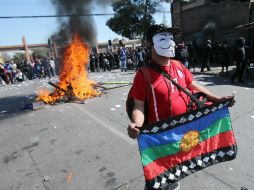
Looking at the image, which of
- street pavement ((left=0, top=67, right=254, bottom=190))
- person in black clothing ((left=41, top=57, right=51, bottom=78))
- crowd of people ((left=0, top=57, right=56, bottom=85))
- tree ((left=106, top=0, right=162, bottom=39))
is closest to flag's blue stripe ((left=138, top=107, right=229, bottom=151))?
street pavement ((left=0, top=67, right=254, bottom=190))

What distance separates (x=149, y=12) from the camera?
33.8 m

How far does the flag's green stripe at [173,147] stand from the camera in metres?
2.40

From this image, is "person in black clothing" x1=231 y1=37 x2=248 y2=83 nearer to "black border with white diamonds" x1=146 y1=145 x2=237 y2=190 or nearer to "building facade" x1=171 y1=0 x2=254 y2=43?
"black border with white diamonds" x1=146 y1=145 x2=237 y2=190

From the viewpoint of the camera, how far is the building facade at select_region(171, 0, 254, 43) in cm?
2153

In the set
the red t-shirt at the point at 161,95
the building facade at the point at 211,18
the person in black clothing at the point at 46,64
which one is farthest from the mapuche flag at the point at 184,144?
the person in black clothing at the point at 46,64

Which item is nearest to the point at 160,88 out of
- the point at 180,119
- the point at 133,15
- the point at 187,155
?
the point at 180,119

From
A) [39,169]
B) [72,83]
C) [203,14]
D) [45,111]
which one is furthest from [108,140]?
[203,14]

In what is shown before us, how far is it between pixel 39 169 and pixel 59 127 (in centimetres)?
237

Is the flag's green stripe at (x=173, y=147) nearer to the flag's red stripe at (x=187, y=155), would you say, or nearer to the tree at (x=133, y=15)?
the flag's red stripe at (x=187, y=155)

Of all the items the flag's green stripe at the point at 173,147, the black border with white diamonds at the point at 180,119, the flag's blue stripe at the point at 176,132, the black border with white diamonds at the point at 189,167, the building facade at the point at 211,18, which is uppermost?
the building facade at the point at 211,18

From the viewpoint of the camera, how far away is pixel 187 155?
265 cm

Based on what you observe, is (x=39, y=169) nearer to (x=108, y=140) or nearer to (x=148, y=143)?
(x=108, y=140)

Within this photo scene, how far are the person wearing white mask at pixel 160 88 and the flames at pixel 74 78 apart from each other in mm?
7666

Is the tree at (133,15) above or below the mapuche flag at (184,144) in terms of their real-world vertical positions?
above
